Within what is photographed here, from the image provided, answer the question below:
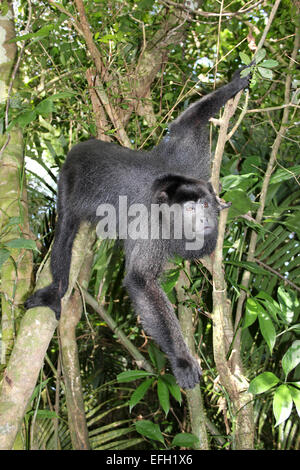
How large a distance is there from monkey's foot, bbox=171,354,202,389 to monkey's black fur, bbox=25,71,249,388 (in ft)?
0.05

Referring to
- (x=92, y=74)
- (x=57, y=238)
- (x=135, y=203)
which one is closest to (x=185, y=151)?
(x=135, y=203)

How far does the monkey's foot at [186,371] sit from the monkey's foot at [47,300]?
0.77 m

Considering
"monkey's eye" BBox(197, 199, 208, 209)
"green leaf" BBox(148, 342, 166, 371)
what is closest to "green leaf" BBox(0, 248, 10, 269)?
"green leaf" BBox(148, 342, 166, 371)

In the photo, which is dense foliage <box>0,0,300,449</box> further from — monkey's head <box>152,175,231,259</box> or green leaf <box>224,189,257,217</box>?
monkey's head <box>152,175,231,259</box>

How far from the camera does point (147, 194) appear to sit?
2.91 m

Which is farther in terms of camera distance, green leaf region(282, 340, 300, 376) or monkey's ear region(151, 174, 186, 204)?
monkey's ear region(151, 174, 186, 204)

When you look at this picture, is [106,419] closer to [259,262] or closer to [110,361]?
[110,361]

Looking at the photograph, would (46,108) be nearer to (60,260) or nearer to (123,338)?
(60,260)

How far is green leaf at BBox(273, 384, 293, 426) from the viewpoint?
65.1 inches

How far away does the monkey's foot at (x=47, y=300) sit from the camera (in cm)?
252

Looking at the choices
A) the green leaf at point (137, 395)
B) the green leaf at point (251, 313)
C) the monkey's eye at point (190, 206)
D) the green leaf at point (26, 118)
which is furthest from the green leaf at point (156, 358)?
the green leaf at point (26, 118)

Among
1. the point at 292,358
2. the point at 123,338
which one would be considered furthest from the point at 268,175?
the point at 123,338

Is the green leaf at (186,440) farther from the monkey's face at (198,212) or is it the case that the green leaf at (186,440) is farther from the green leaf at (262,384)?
the monkey's face at (198,212)

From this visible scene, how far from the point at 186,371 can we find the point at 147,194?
1.13m
